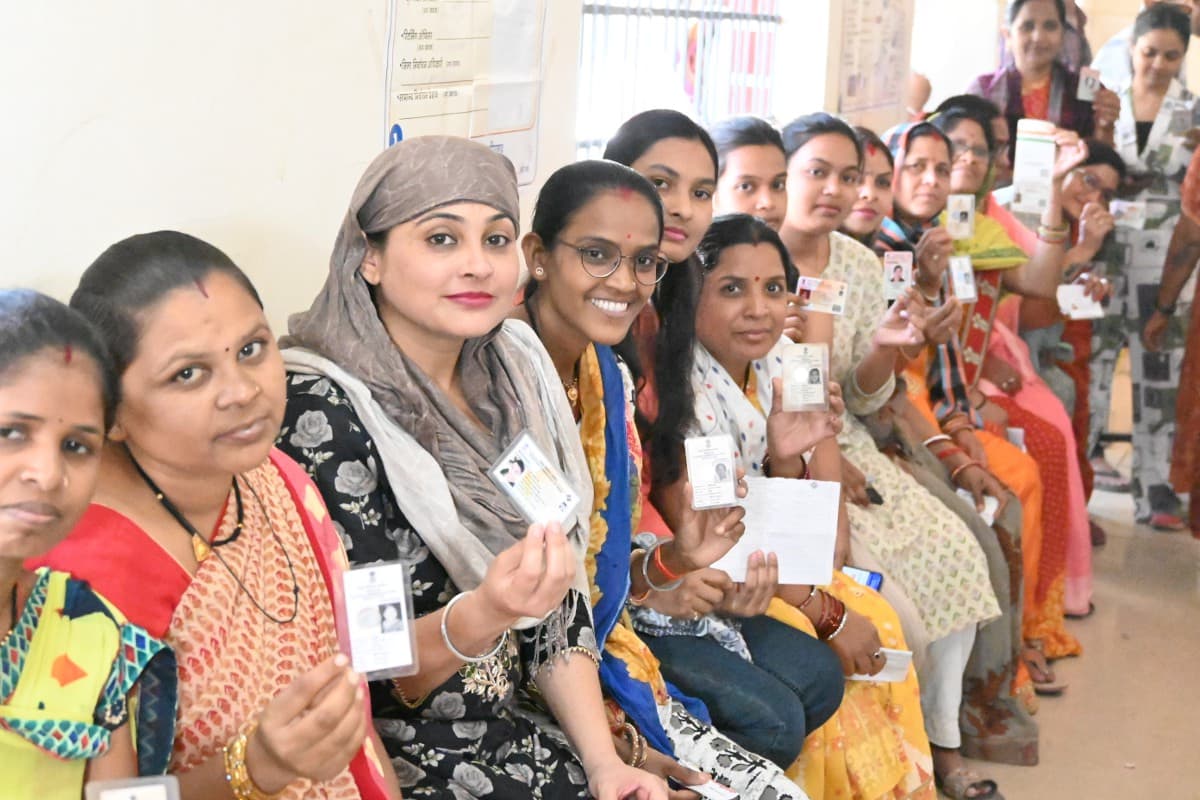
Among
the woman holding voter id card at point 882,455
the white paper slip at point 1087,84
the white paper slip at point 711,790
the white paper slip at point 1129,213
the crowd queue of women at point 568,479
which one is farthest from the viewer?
the white paper slip at point 1129,213

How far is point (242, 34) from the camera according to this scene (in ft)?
6.88

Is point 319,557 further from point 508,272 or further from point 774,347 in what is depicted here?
point 774,347

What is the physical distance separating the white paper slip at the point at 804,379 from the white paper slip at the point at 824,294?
1.48 ft

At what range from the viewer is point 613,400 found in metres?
2.50

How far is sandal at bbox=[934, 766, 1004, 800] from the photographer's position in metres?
3.34

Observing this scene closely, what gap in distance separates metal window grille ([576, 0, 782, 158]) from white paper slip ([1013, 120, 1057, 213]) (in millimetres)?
928

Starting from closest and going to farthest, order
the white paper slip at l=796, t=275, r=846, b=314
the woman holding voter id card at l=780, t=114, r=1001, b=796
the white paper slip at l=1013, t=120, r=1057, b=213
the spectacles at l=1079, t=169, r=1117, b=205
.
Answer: the white paper slip at l=796, t=275, r=846, b=314 < the woman holding voter id card at l=780, t=114, r=1001, b=796 < the white paper slip at l=1013, t=120, r=1057, b=213 < the spectacles at l=1079, t=169, r=1117, b=205

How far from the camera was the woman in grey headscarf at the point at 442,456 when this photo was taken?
1872mm

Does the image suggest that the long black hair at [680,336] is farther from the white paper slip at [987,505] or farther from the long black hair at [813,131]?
the white paper slip at [987,505]

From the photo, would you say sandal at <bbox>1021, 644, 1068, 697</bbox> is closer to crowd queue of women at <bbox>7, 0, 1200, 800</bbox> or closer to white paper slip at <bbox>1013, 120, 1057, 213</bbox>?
crowd queue of women at <bbox>7, 0, 1200, 800</bbox>

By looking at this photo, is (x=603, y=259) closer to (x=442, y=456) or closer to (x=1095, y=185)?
(x=442, y=456)

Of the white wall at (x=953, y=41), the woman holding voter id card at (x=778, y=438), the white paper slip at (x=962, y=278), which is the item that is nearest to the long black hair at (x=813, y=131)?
the white paper slip at (x=962, y=278)

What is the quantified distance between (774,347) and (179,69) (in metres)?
1.68

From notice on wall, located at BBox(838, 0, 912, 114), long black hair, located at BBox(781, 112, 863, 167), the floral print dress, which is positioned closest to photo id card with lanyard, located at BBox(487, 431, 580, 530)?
the floral print dress
